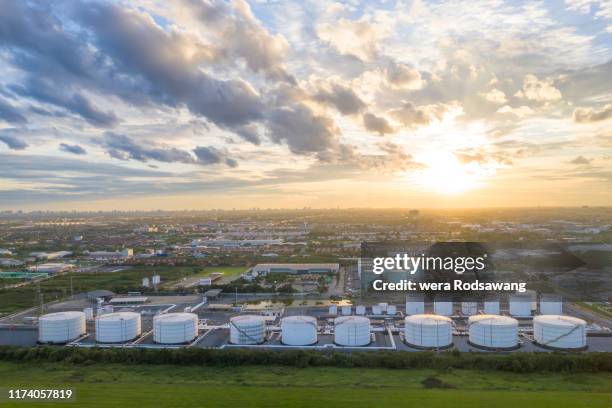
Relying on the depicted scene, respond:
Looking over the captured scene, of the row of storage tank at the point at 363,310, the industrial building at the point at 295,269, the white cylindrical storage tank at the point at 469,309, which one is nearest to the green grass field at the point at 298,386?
the row of storage tank at the point at 363,310

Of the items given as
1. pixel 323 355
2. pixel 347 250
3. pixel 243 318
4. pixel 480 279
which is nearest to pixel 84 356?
pixel 243 318

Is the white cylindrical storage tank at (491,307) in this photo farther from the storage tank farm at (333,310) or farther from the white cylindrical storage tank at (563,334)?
the storage tank farm at (333,310)

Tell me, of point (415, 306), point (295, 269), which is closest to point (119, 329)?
point (415, 306)

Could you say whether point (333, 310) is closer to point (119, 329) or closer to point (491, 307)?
point (491, 307)

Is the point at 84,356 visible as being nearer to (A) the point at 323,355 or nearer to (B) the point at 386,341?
(A) the point at 323,355

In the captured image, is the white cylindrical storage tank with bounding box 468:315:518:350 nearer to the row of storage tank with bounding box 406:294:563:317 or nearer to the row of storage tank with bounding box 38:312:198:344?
the row of storage tank with bounding box 406:294:563:317

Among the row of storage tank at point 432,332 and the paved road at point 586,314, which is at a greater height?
the row of storage tank at point 432,332

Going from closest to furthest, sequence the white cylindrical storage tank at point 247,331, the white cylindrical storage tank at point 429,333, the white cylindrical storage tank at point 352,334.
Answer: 1. the white cylindrical storage tank at point 429,333
2. the white cylindrical storage tank at point 352,334
3. the white cylindrical storage tank at point 247,331
